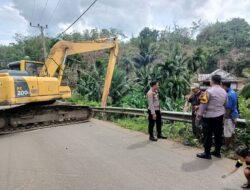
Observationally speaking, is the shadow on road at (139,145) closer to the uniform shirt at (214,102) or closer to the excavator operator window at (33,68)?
the uniform shirt at (214,102)

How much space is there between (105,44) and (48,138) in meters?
7.49

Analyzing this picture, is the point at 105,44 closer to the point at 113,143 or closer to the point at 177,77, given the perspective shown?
the point at 113,143

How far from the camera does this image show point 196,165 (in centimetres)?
666

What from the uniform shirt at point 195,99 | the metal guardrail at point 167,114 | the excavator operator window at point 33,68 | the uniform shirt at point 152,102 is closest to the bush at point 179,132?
the metal guardrail at point 167,114

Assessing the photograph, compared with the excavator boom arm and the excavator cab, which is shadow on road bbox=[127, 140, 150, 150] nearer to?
the excavator cab

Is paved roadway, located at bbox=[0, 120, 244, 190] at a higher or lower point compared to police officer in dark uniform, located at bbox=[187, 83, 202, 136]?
lower

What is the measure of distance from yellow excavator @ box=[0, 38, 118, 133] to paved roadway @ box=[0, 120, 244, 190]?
349cm

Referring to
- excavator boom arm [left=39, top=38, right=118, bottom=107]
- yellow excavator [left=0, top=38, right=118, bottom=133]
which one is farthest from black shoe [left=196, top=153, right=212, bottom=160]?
excavator boom arm [left=39, top=38, right=118, bottom=107]

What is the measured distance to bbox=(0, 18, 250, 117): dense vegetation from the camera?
27547 mm

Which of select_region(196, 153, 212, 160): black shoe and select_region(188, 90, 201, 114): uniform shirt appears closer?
select_region(196, 153, 212, 160): black shoe

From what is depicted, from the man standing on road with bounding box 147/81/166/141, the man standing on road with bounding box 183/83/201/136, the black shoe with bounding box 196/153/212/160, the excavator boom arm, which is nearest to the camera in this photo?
the black shoe with bounding box 196/153/212/160

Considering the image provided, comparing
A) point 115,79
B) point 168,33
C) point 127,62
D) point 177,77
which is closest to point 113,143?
point 115,79

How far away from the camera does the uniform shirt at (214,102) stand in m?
7.25

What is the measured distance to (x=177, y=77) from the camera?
106 ft
